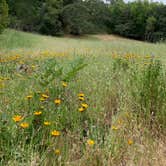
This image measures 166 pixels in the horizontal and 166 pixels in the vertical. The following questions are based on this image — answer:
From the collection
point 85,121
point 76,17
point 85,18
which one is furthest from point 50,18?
point 85,121

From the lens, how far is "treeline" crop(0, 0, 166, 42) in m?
32.3

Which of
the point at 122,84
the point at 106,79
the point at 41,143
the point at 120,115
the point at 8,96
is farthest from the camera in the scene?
the point at 106,79

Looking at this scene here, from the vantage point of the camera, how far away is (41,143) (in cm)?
201

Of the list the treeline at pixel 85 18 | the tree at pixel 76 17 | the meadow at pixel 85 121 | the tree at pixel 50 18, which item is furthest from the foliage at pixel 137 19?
the meadow at pixel 85 121

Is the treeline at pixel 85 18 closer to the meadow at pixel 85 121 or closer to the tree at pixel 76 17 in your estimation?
the tree at pixel 76 17

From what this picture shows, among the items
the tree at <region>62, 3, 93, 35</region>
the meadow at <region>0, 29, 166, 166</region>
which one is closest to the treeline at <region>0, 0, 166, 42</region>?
the tree at <region>62, 3, 93, 35</region>

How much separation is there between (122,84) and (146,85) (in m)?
0.57

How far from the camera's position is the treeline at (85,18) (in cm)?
3234

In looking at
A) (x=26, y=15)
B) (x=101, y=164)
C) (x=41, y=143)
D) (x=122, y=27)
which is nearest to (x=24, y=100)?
(x=41, y=143)

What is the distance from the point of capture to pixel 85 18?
117 feet

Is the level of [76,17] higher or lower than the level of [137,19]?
lower

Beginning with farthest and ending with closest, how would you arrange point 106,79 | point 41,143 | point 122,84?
point 106,79
point 122,84
point 41,143

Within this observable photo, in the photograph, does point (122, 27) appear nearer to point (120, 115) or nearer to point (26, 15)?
point (26, 15)

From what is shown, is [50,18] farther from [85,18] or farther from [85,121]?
[85,121]
